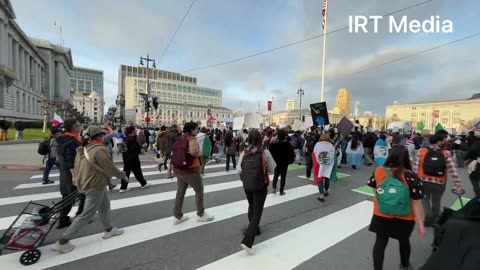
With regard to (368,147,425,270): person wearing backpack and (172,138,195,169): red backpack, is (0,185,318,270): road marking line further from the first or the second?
(368,147,425,270): person wearing backpack

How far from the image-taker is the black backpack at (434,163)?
459cm

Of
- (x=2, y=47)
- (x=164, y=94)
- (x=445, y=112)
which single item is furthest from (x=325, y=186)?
(x=445, y=112)

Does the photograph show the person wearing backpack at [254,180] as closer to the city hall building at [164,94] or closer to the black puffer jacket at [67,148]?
the black puffer jacket at [67,148]

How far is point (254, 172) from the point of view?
3916 mm

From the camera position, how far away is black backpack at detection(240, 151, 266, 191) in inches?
154

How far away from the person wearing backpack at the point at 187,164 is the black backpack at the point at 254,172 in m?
1.10

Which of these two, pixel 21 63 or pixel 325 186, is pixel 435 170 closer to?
pixel 325 186

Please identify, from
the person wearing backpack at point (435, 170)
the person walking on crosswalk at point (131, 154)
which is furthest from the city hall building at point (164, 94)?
the person wearing backpack at point (435, 170)

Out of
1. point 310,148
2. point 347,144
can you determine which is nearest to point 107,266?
point 310,148

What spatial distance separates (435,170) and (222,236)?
12.8ft

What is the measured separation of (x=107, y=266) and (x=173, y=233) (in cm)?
121

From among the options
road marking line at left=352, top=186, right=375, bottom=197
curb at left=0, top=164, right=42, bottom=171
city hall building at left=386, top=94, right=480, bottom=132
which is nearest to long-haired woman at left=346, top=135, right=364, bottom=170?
road marking line at left=352, top=186, right=375, bottom=197

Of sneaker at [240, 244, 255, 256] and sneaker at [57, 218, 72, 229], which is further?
sneaker at [57, 218, 72, 229]

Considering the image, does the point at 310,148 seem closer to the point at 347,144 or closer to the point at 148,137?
the point at 347,144
